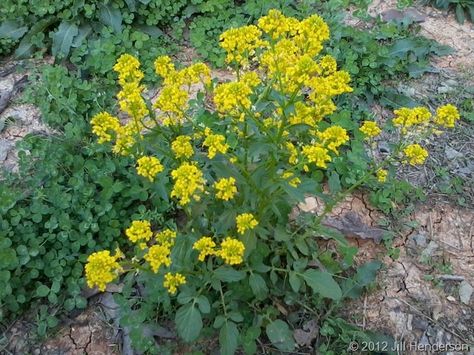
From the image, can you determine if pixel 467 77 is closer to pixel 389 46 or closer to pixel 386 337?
pixel 389 46

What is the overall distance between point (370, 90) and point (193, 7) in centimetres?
165

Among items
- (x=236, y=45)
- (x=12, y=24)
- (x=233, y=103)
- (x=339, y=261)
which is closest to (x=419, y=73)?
(x=339, y=261)

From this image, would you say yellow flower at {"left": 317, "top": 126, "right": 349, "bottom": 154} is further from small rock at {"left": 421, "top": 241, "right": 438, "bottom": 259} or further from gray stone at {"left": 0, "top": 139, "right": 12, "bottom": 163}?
gray stone at {"left": 0, "top": 139, "right": 12, "bottom": 163}

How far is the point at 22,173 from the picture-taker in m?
3.26

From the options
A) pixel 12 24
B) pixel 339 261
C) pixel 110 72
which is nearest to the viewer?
pixel 339 261

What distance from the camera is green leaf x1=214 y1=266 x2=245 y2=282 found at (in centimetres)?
246

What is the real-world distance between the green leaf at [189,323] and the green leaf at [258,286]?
0.30 meters

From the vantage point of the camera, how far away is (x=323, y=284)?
2.61 meters

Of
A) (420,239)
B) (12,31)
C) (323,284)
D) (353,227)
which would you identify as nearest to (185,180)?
(323,284)

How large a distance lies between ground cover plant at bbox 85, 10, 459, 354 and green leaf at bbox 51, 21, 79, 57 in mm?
1886

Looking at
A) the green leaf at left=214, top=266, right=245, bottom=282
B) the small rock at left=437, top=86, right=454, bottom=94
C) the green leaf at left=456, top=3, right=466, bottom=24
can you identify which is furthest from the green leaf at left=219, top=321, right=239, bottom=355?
the green leaf at left=456, top=3, right=466, bottom=24

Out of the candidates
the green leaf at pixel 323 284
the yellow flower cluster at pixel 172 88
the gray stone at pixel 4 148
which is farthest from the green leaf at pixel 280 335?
the gray stone at pixel 4 148

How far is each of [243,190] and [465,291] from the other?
4.85ft

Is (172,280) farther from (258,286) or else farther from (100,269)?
(258,286)
